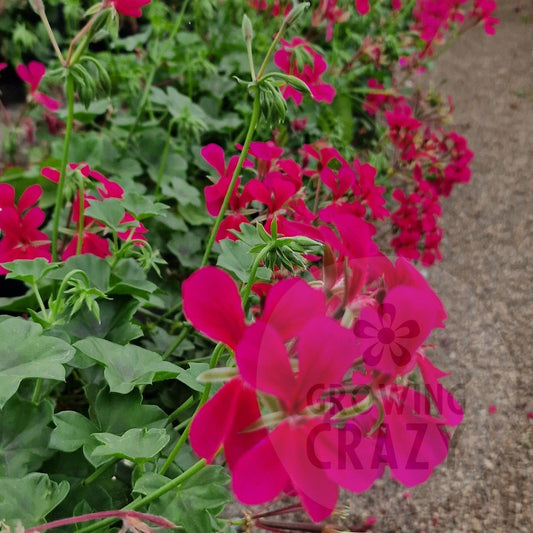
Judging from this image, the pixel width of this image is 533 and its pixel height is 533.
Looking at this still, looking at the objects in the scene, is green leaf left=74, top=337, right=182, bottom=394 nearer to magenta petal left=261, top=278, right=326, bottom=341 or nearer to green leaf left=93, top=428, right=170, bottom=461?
green leaf left=93, top=428, right=170, bottom=461

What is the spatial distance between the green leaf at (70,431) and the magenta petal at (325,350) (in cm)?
39

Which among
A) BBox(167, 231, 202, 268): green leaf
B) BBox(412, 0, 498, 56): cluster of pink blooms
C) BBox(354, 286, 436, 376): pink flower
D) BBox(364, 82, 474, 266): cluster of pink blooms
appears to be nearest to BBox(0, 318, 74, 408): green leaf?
BBox(354, 286, 436, 376): pink flower

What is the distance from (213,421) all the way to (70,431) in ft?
1.12

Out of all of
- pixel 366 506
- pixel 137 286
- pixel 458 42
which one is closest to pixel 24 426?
pixel 137 286

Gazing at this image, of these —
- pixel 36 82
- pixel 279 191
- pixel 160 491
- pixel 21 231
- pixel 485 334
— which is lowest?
pixel 485 334

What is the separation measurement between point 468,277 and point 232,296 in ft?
6.44

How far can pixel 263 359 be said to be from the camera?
421 millimetres

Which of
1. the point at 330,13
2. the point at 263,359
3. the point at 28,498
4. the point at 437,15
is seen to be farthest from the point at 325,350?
the point at 437,15

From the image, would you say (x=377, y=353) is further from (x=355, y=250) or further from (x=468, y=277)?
(x=468, y=277)

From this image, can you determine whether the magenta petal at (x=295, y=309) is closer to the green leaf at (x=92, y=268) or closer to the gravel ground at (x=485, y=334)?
the gravel ground at (x=485, y=334)

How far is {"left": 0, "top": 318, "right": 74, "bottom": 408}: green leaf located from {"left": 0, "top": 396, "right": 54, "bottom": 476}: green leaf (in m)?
0.10

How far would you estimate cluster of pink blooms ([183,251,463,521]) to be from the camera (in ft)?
1.38

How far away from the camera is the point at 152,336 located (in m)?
1.23

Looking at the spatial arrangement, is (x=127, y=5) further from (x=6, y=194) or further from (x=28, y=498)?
(x=28, y=498)
